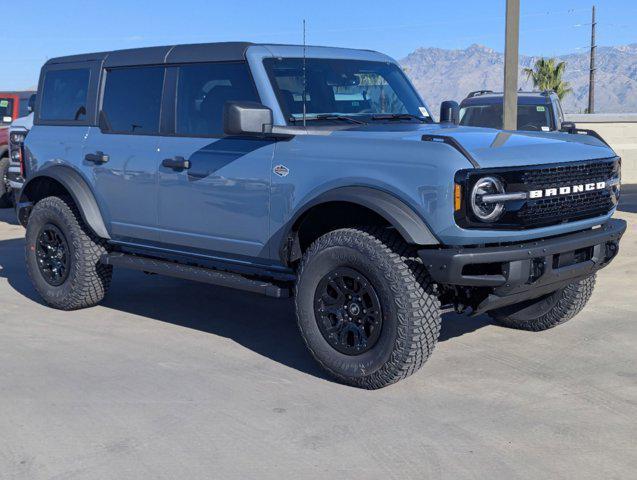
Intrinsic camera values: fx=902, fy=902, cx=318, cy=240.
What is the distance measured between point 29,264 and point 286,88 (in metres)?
2.83

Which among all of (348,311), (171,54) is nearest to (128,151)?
(171,54)

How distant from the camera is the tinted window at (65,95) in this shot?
Answer: 7.09 metres

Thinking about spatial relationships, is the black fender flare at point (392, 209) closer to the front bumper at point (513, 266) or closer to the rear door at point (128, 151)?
the front bumper at point (513, 266)

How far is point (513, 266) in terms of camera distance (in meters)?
4.70

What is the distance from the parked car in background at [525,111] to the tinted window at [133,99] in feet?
21.4

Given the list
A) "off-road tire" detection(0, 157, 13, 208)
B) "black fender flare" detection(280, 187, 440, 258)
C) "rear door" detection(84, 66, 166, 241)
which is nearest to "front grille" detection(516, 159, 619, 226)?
"black fender flare" detection(280, 187, 440, 258)

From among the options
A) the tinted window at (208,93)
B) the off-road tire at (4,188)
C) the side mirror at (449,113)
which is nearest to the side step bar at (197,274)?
the tinted window at (208,93)

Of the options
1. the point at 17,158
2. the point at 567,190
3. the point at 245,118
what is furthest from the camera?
the point at 17,158

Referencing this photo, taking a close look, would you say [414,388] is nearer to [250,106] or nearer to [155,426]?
[155,426]

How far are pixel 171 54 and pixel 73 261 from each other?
5.80 ft

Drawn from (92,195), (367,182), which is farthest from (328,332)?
(92,195)

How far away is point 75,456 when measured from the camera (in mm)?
4098

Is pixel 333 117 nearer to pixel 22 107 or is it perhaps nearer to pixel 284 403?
pixel 284 403

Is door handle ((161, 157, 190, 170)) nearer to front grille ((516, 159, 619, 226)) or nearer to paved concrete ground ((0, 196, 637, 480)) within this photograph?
paved concrete ground ((0, 196, 637, 480))
